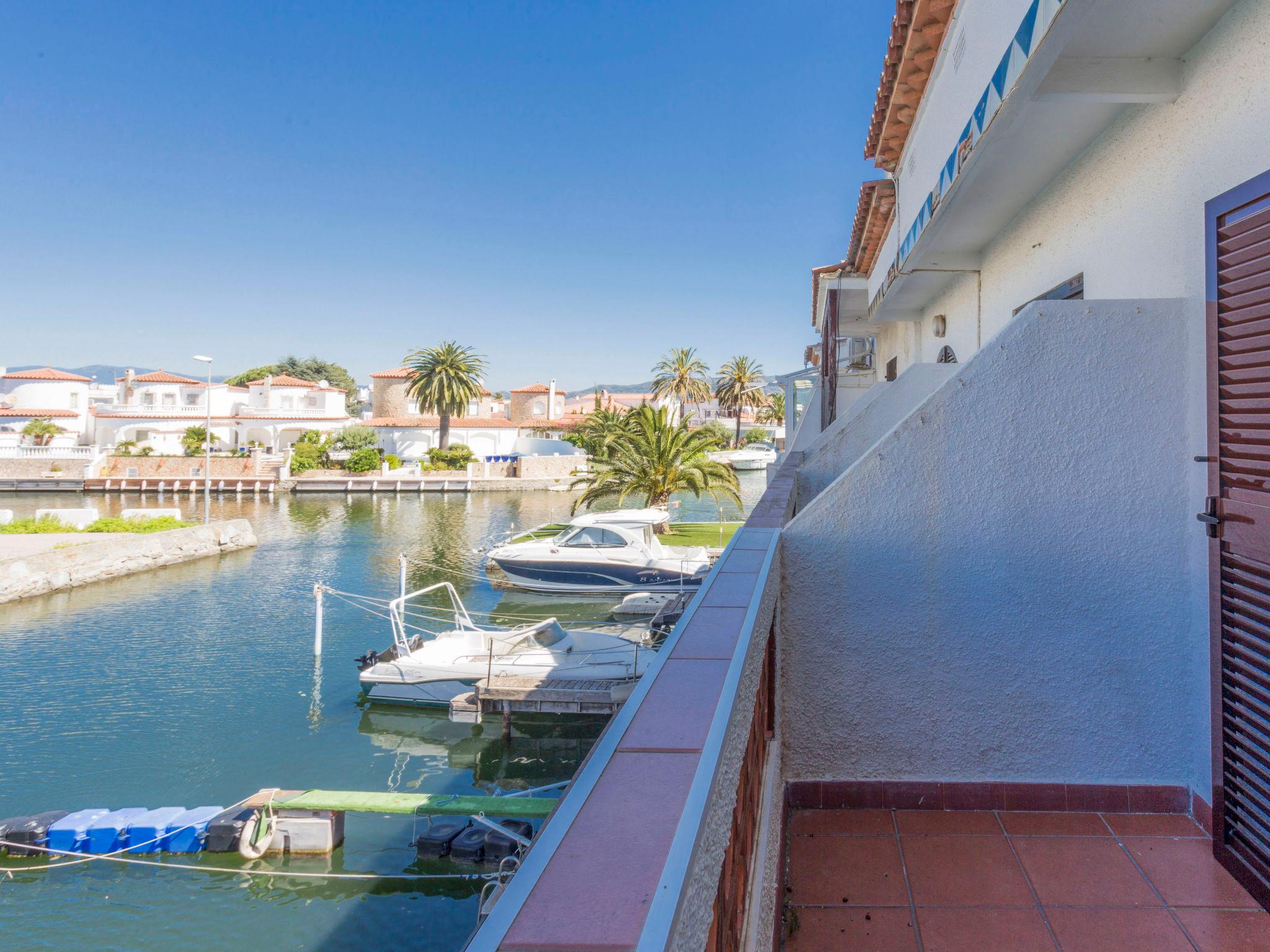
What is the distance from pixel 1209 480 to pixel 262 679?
16.6 meters

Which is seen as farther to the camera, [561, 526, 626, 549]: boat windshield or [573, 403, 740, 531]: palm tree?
[573, 403, 740, 531]: palm tree

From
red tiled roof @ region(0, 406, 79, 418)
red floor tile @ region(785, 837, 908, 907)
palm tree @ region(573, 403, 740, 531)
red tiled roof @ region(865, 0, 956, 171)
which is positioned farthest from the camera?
red tiled roof @ region(0, 406, 79, 418)

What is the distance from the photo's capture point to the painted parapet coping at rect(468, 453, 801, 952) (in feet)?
3.31

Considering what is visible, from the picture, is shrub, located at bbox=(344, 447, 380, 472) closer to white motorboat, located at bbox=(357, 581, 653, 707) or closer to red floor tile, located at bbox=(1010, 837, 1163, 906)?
white motorboat, located at bbox=(357, 581, 653, 707)

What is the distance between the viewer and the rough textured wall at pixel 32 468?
164 feet

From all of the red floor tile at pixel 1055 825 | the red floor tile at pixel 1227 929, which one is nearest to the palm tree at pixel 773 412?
the red floor tile at pixel 1055 825

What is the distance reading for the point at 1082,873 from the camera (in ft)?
10.1

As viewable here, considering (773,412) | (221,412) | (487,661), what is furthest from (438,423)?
(487,661)

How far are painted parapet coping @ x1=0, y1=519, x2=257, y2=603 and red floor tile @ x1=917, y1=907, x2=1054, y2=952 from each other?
26.6 m

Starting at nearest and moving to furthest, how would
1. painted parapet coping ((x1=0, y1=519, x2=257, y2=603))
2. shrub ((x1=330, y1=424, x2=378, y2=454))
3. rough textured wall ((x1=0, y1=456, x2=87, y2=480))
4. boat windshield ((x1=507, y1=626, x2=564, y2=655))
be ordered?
boat windshield ((x1=507, y1=626, x2=564, y2=655)) < painted parapet coping ((x1=0, y1=519, x2=257, y2=603)) < rough textured wall ((x1=0, y1=456, x2=87, y2=480)) < shrub ((x1=330, y1=424, x2=378, y2=454))

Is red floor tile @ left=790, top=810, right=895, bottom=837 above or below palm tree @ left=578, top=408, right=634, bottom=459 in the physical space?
below

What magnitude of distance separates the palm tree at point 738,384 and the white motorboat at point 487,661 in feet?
188

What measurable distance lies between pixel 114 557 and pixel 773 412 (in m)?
63.5

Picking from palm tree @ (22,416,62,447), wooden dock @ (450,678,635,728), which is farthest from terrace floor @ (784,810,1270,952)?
palm tree @ (22,416,62,447)
